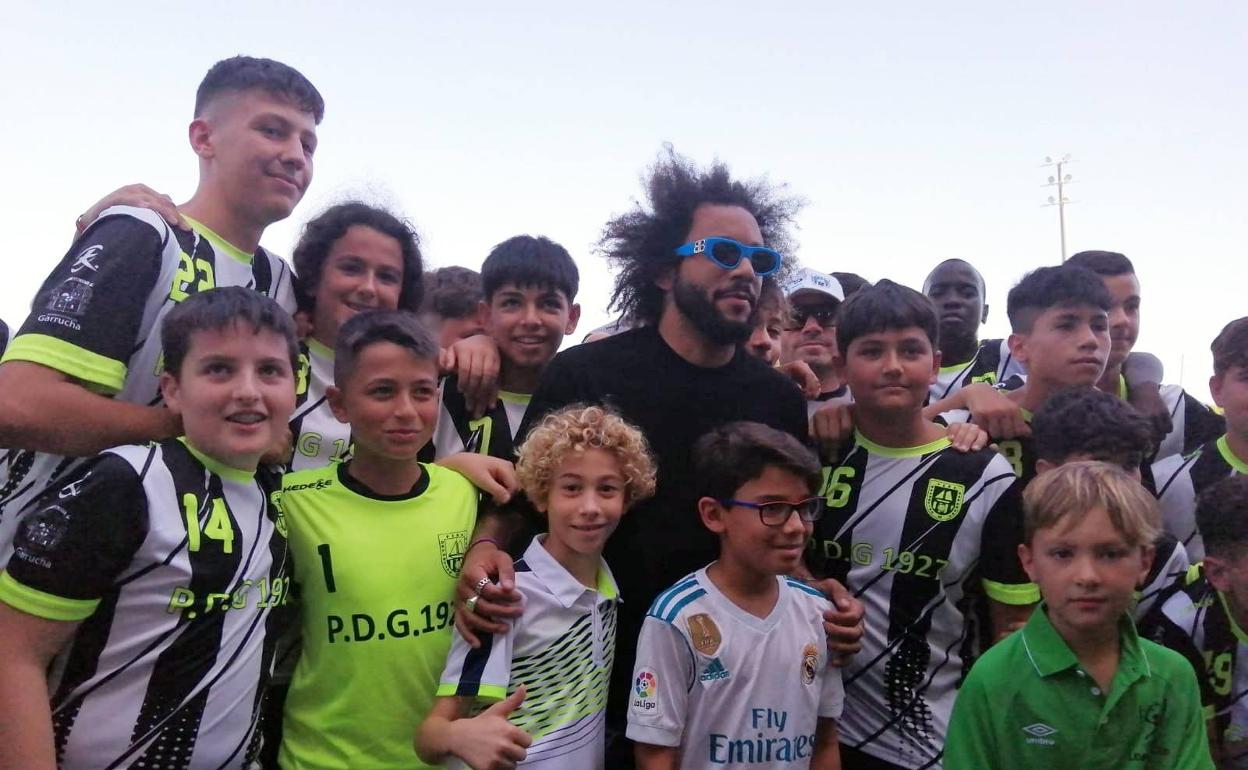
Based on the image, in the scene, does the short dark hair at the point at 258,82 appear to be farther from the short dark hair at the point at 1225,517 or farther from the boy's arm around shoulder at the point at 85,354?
the short dark hair at the point at 1225,517

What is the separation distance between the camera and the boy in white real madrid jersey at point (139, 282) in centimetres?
246

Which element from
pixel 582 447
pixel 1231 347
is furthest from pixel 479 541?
pixel 1231 347

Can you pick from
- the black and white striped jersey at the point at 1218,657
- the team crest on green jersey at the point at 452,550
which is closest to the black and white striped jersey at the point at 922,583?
the black and white striped jersey at the point at 1218,657

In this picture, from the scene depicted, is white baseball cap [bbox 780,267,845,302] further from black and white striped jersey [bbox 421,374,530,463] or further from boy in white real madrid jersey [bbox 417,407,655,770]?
boy in white real madrid jersey [bbox 417,407,655,770]

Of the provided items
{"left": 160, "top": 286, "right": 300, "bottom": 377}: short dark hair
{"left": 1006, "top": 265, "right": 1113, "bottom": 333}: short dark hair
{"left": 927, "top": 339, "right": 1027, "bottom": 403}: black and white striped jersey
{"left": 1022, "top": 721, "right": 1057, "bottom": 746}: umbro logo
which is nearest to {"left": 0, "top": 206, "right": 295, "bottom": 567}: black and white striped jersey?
{"left": 160, "top": 286, "right": 300, "bottom": 377}: short dark hair

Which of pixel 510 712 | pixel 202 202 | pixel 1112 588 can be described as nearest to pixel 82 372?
pixel 202 202

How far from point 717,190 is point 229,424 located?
221cm

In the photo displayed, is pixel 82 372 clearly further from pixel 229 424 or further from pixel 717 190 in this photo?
pixel 717 190

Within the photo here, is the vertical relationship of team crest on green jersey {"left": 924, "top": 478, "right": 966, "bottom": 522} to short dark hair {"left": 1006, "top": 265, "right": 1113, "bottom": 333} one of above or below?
below

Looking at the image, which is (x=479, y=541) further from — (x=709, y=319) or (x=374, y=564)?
(x=709, y=319)

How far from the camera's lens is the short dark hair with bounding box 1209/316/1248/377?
3.59 meters

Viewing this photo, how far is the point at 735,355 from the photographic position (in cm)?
346

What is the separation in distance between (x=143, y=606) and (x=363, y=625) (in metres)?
0.61

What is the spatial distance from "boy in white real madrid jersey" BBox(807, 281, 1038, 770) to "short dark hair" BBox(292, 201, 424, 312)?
1.94 meters
